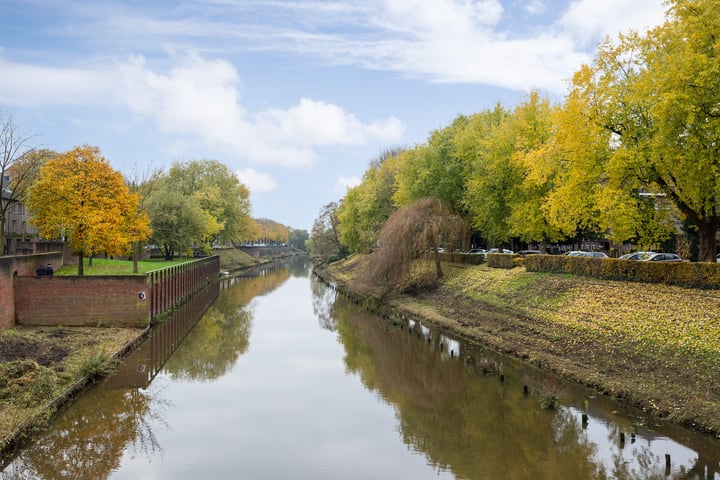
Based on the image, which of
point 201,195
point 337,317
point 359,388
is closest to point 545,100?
point 337,317

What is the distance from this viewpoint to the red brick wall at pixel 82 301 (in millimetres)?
28125

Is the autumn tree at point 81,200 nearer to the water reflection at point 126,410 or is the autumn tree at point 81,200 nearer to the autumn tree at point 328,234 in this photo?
the water reflection at point 126,410

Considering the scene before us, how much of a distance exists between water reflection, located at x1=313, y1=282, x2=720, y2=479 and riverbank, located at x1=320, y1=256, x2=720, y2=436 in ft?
2.90

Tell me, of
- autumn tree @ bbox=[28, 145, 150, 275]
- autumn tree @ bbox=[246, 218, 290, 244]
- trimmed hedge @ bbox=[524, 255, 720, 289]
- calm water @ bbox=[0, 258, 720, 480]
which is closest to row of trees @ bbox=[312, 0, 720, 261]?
trimmed hedge @ bbox=[524, 255, 720, 289]

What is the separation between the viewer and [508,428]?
16.1 m

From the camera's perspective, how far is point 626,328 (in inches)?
852

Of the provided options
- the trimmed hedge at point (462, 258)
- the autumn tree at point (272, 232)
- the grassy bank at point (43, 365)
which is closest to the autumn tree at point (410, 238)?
the trimmed hedge at point (462, 258)

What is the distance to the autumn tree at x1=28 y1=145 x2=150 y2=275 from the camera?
3266 cm

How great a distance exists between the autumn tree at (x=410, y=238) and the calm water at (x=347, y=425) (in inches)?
474

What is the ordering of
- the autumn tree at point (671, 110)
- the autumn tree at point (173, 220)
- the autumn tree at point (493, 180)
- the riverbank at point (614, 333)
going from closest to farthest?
the riverbank at point (614, 333) → the autumn tree at point (671, 110) → the autumn tree at point (493, 180) → the autumn tree at point (173, 220)

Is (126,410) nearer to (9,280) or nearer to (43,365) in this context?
(43,365)

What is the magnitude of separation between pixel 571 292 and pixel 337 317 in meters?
17.2

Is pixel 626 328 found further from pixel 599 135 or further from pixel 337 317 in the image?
pixel 337 317

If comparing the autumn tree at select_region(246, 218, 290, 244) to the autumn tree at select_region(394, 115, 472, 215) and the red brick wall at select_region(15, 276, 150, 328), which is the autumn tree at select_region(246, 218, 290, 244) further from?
the red brick wall at select_region(15, 276, 150, 328)
